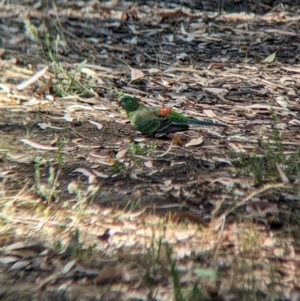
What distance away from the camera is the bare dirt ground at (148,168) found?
9.63 ft

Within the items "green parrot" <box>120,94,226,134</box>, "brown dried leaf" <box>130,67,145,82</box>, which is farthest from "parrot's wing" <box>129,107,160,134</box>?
"brown dried leaf" <box>130,67,145,82</box>

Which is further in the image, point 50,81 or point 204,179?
point 50,81

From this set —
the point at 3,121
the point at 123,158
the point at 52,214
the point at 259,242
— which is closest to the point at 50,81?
the point at 3,121

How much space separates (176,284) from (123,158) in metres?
1.37

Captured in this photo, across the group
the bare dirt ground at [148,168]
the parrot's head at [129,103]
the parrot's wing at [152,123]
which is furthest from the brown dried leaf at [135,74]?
the parrot's wing at [152,123]

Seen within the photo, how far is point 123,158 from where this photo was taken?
397 centimetres

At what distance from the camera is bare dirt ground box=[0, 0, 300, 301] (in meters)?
2.94

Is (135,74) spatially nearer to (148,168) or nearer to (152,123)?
(152,123)

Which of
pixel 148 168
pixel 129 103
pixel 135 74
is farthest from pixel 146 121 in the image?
pixel 135 74

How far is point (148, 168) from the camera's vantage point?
12.5ft

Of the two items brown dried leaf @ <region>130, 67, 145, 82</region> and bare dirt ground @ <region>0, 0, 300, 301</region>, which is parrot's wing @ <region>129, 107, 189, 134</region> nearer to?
bare dirt ground @ <region>0, 0, 300, 301</region>

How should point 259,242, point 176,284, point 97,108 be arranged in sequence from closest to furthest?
point 176,284 < point 259,242 < point 97,108

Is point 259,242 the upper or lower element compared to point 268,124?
upper

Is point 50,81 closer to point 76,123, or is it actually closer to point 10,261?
point 76,123
